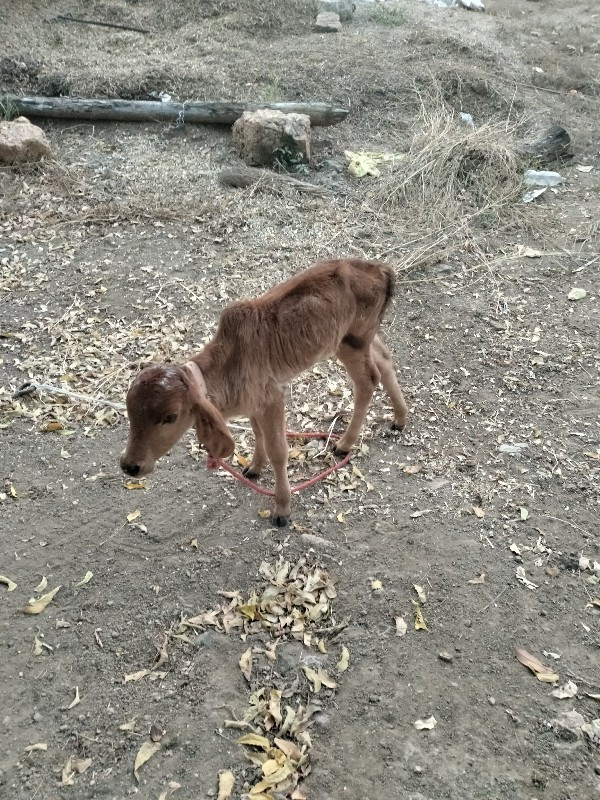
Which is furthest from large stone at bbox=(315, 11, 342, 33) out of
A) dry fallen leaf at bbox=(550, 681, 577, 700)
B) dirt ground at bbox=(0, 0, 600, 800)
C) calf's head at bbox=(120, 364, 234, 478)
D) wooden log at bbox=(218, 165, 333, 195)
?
dry fallen leaf at bbox=(550, 681, 577, 700)

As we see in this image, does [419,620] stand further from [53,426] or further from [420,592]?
[53,426]

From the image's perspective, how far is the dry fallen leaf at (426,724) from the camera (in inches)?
136

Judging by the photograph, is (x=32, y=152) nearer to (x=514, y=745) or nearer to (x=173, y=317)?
(x=173, y=317)

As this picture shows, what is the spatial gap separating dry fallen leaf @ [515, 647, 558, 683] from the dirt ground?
34mm

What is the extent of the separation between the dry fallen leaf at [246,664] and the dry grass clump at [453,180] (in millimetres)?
5707

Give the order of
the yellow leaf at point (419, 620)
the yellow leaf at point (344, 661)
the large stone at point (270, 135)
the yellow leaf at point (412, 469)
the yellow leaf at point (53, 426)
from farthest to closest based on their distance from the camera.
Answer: the large stone at point (270, 135) < the yellow leaf at point (53, 426) < the yellow leaf at point (412, 469) < the yellow leaf at point (419, 620) < the yellow leaf at point (344, 661)

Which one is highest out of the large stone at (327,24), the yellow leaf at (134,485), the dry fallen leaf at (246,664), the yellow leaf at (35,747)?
the large stone at (327,24)

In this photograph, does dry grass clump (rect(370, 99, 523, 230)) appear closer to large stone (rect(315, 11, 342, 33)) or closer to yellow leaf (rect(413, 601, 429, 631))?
yellow leaf (rect(413, 601, 429, 631))

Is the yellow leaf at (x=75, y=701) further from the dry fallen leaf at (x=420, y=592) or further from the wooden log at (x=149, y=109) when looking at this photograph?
the wooden log at (x=149, y=109)

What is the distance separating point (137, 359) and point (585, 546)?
4045 mm

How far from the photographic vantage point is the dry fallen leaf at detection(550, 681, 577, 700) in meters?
3.58

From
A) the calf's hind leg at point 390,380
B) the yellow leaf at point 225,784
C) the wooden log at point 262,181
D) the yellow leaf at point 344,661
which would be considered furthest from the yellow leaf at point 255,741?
the wooden log at point 262,181

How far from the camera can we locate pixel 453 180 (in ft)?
27.7

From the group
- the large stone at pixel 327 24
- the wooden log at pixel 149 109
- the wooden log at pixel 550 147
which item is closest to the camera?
the wooden log at pixel 550 147
